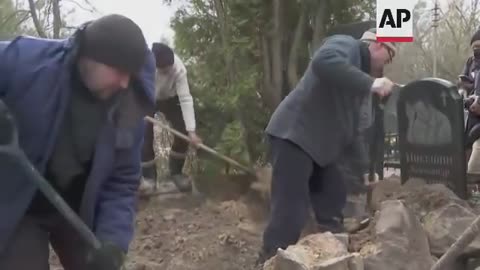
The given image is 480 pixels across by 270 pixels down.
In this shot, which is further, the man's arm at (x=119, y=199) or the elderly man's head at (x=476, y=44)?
the elderly man's head at (x=476, y=44)

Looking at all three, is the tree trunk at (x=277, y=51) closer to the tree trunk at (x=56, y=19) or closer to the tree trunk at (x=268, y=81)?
the tree trunk at (x=268, y=81)

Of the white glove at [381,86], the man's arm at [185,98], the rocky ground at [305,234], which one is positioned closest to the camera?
the rocky ground at [305,234]

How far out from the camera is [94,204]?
305cm

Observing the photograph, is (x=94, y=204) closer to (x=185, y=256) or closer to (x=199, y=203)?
(x=185, y=256)

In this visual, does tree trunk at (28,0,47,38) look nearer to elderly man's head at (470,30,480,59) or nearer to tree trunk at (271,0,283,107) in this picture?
tree trunk at (271,0,283,107)

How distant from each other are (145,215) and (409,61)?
2020 cm

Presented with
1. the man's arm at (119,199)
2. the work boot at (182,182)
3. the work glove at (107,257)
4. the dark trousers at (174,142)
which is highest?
the man's arm at (119,199)

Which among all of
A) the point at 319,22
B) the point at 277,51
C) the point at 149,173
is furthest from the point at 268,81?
the point at 149,173

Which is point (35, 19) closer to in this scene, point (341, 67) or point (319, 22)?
point (319, 22)

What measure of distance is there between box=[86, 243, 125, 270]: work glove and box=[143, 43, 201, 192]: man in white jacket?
351cm

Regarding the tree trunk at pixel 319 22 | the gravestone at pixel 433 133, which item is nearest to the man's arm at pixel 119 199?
the gravestone at pixel 433 133

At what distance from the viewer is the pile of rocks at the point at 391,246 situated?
3.75m

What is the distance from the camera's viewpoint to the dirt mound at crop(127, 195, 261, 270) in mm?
5715

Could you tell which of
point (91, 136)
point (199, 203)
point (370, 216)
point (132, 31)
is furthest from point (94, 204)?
point (199, 203)
